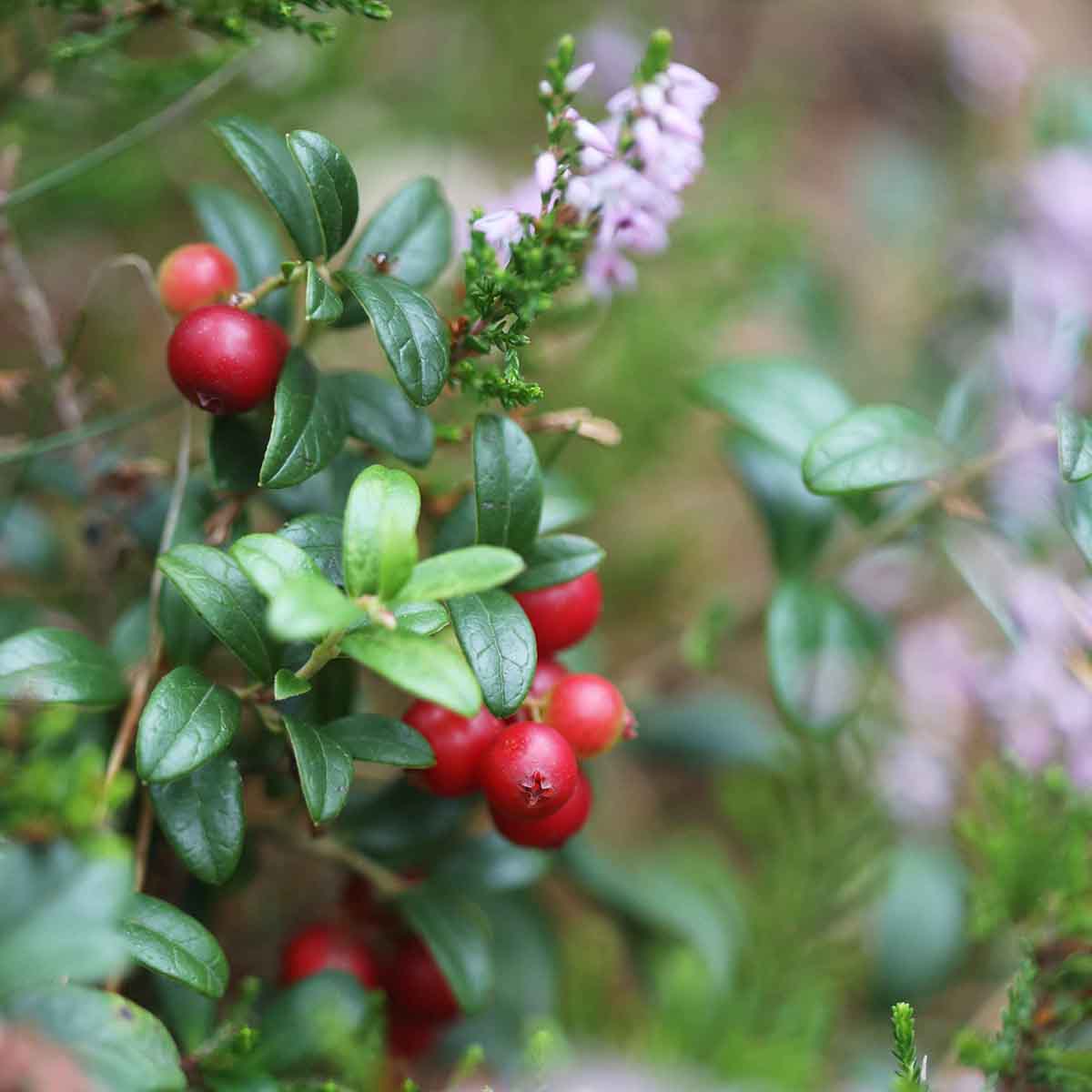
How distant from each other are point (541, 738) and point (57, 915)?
450 mm

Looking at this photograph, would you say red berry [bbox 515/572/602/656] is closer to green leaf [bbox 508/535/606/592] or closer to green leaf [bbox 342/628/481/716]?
green leaf [bbox 508/535/606/592]

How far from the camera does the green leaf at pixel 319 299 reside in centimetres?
102

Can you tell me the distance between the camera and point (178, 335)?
3.61 ft

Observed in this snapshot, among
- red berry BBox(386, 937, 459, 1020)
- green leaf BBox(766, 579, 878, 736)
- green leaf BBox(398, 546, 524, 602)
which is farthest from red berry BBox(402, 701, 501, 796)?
green leaf BBox(766, 579, 878, 736)

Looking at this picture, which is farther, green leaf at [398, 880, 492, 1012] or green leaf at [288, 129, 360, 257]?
green leaf at [398, 880, 492, 1012]

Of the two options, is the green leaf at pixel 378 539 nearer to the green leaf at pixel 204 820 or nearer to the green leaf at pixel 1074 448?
the green leaf at pixel 204 820

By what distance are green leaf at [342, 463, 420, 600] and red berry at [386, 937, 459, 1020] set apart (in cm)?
70

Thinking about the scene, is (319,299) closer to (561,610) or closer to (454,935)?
(561,610)

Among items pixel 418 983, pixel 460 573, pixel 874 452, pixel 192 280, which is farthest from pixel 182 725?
pixel 874 452

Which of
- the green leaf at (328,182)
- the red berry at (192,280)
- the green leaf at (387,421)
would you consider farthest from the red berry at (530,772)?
the red berry at (192,280)

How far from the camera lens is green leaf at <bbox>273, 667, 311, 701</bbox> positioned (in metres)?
1.01

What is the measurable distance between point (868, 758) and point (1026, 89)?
103 inches

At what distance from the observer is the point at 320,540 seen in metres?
1.09

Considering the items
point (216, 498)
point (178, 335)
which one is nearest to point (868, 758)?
point (216, 498)
